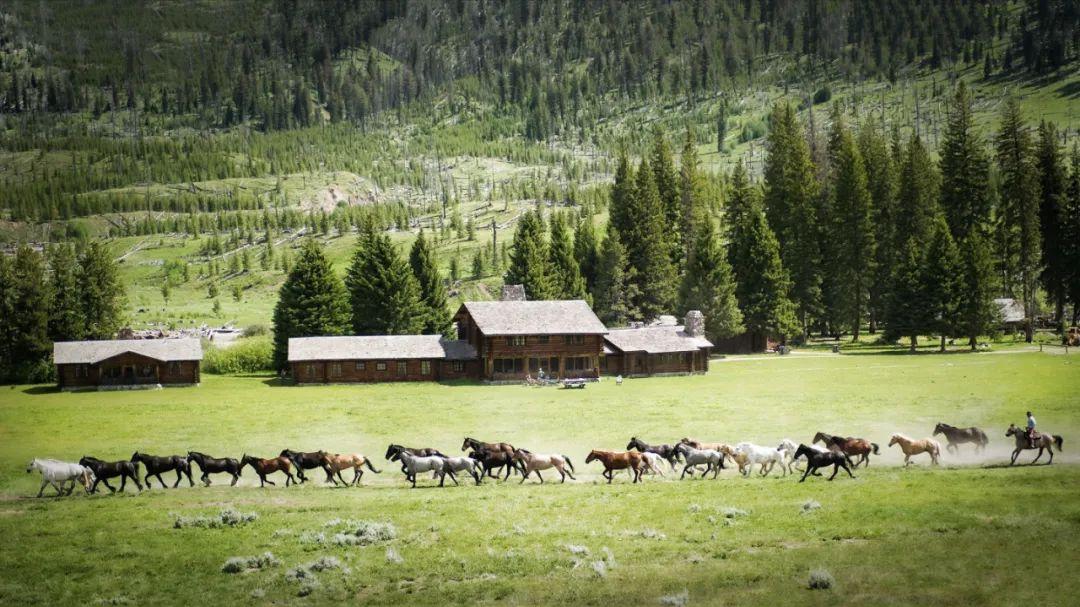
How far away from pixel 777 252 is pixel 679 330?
1728 centimetres

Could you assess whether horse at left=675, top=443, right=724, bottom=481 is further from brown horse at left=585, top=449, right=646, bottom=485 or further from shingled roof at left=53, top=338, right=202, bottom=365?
shingled roof at left=53, top=338, right=202, bottom=365

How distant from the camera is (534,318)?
7881 centimetres

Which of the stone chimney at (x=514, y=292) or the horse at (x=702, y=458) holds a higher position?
the stone chimney at (x=514, y=292)

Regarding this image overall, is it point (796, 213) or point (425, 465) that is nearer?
point (425, 465)

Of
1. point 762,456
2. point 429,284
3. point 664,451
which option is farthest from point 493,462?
point 429,284

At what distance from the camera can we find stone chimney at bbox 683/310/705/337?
81.1m

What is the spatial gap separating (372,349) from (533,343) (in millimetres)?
13056

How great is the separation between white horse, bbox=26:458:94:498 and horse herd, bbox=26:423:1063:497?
0.10 feet

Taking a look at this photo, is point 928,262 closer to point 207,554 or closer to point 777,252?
point 777,252

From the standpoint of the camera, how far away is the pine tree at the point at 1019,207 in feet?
291

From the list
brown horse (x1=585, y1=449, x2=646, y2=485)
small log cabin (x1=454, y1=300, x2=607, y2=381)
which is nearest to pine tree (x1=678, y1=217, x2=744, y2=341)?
small log cabin (x1=454, y1=300, x2=607, y2=381)

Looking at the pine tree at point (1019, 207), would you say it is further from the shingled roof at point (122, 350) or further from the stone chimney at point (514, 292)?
the shingled roof at point (122, 350)

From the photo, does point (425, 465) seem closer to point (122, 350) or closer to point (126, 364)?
point (126, 364)

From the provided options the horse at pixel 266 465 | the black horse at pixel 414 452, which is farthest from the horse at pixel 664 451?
the horse at pixel 266 465
